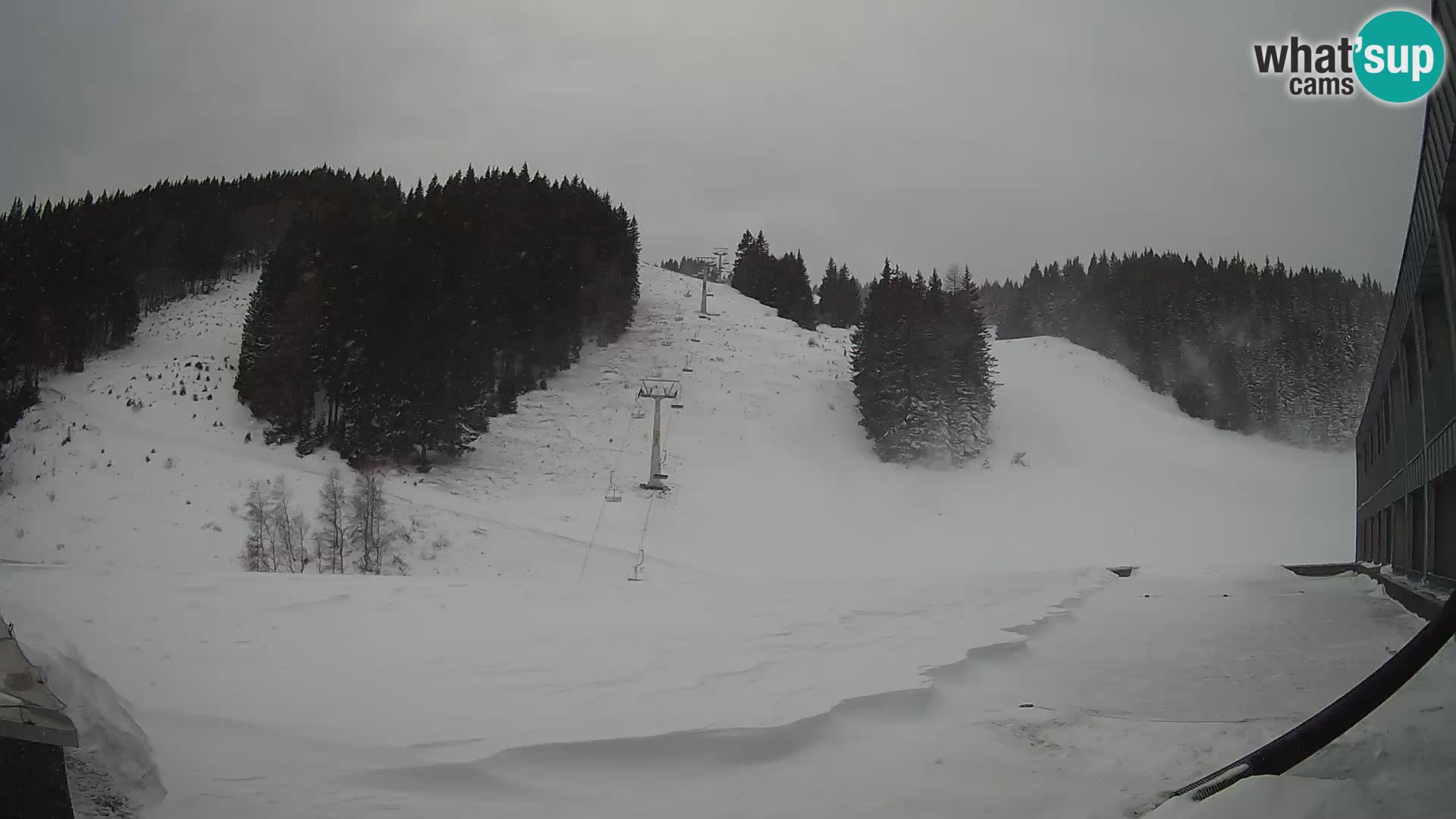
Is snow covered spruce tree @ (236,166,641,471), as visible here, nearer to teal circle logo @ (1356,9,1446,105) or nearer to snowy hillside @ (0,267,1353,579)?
snowy hillside @ (0,267,1353,579)

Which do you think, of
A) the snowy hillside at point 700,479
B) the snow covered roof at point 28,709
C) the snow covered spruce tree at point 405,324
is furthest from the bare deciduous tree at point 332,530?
Answer: the snow covered roof at point 28,709

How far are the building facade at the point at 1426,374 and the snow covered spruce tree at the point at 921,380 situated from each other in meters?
25.9

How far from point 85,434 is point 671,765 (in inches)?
851

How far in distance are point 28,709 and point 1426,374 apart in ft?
43.0

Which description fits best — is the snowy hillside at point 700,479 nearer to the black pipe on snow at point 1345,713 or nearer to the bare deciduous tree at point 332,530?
the bare deciduous tree at point 332,530

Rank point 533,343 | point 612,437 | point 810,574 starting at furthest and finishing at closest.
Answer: point 533,343, point 612,437, point 810,574

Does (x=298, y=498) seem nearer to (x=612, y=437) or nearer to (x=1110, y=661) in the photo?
(x=612, y=437)

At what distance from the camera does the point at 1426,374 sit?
9633 mm

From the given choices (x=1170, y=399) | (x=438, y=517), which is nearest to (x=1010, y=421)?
(x=1170, y=399)

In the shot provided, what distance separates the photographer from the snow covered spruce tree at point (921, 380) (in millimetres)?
41062

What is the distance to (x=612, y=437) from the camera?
38344 mm

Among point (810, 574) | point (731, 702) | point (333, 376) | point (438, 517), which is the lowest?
point (810, 574)

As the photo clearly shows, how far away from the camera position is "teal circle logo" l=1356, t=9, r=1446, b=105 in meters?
6.22

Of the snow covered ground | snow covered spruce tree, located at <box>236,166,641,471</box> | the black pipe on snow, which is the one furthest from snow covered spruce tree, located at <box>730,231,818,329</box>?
the black pipe on snow
